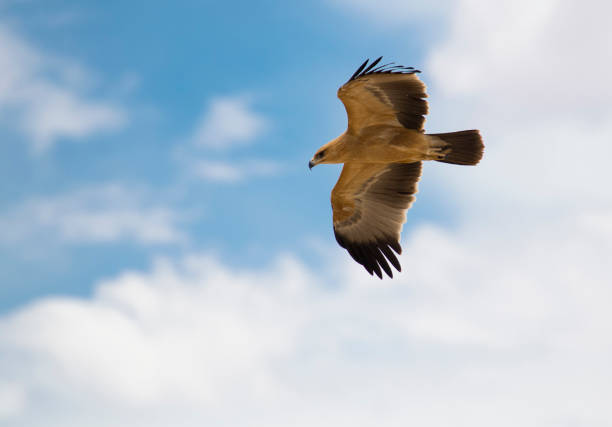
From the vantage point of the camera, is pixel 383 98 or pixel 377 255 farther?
pixel 377 255

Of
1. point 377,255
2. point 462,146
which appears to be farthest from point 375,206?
point 462,146

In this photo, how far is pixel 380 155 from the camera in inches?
393

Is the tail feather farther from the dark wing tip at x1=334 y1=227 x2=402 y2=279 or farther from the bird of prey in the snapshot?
the dark wing tip at x1=334 y1=227 x2=402 y2=279

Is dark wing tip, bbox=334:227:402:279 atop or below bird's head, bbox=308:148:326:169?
below

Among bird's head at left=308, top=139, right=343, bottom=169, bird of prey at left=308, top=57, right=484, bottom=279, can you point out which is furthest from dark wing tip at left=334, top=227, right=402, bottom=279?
bird's head at left=308, top=139, right=343, bottom=169

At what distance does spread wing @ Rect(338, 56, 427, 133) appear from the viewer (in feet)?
30.1

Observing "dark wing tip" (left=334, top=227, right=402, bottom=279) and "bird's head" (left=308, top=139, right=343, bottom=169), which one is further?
"dark wing tip" (left=334, top=227, right=402, bottom=279)

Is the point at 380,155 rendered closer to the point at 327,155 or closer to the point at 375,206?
the point at 327,155

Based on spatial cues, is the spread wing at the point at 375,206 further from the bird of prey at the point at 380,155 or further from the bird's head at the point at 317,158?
the bird's head at the point at 317,158

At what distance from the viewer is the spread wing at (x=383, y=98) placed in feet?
30.1

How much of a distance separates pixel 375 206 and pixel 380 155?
1310 millimetres

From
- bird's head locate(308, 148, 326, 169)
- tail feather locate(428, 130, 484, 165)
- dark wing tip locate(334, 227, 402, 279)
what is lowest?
dark wing tip locate(334, 227, 402, 279)

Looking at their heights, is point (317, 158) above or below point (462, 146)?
above

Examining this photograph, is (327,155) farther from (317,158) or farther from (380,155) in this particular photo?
(380,155)
